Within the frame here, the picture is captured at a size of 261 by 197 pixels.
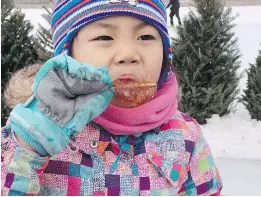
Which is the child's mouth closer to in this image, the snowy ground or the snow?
the snow

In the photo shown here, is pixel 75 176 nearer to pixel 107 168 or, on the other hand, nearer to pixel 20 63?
pixel 107 168

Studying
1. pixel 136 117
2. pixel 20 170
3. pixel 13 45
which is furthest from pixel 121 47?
pixel 13 45

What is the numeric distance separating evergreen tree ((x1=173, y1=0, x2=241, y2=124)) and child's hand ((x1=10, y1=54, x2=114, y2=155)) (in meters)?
4.43

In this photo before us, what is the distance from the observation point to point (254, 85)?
602 centimetres

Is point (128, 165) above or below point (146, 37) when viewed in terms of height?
below

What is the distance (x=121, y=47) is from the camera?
1.57 m

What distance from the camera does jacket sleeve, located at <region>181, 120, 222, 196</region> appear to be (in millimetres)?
1742

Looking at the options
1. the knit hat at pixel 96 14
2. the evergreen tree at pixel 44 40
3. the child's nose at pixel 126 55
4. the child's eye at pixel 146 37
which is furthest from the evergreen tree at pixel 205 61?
the child's nose at pixel 126 55

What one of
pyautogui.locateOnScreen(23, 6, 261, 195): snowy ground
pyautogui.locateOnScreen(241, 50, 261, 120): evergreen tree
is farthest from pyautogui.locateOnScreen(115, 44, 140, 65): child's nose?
pyautogui.locateOnScreen(241, 50, 261, 120): evergreen tree

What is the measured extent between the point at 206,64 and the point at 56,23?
13.6 feet

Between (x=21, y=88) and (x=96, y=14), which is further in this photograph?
(x=21, y=88)

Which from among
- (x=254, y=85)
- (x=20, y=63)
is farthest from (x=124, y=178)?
(x=254, y=85)

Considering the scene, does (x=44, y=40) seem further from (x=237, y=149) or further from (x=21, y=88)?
(x=21, y=88)

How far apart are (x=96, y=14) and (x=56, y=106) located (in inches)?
19.4
